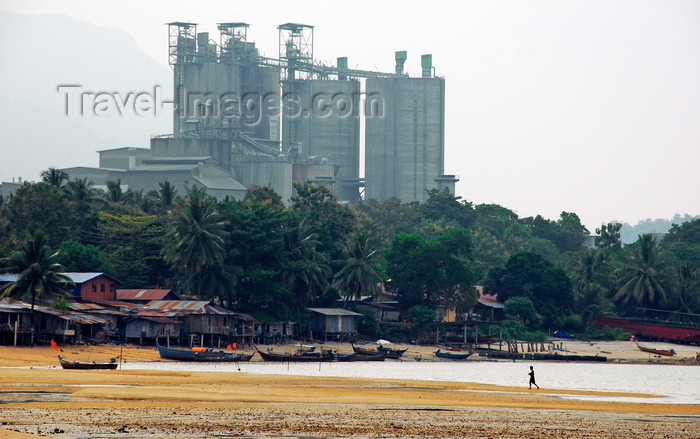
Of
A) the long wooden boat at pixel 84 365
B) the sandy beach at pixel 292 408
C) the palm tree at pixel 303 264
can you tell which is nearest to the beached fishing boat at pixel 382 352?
the palm tree at pixel 303 264

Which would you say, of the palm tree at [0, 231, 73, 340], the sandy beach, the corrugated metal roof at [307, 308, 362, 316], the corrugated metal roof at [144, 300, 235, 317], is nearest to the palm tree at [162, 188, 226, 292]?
the corrugated metal roof at [144, 300, 235, 317]

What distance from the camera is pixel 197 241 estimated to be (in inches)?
3312

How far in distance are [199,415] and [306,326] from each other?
58.5 metres

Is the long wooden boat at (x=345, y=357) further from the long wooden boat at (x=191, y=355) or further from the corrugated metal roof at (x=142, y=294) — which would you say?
the corrugated metal roof at (x=142, y=294)

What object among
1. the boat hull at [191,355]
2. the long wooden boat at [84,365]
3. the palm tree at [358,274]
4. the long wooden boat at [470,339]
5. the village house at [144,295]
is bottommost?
the long wooden boat at [470,339]

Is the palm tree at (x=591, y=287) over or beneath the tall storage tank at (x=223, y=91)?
beneath

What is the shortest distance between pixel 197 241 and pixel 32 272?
17637 mm

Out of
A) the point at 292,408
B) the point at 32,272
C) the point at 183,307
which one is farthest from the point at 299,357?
the point at 292,408

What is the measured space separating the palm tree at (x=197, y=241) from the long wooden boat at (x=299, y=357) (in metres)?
11.7

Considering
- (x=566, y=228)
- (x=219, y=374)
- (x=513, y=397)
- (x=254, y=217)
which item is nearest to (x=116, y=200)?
(x=254, y=217)

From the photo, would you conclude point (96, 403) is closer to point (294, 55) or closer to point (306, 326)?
point (306, 326)

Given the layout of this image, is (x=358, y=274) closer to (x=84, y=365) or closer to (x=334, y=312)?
(x=334, y=312)

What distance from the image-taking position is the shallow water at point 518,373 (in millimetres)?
60312

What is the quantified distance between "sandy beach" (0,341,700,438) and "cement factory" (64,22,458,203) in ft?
349
